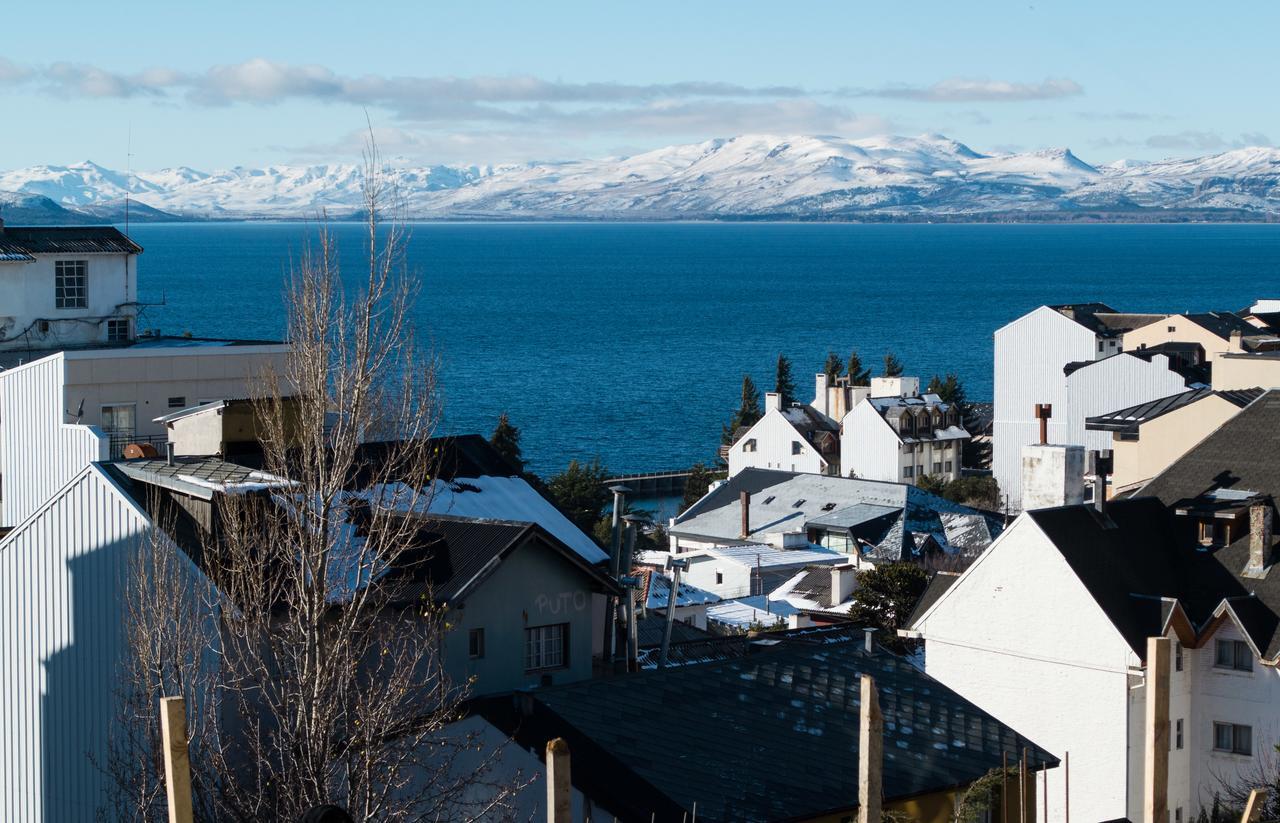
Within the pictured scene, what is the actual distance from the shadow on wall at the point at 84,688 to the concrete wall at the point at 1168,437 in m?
22.4

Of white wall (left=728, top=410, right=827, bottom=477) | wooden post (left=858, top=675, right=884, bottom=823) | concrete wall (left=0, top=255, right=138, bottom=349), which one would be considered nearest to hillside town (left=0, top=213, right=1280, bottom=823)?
wooden post (left=858, top=675, right=884, bottom=823)

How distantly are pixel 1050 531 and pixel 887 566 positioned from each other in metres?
13.6

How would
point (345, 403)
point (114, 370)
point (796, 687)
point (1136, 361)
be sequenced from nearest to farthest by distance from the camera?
point (345, 403) < point (796, 687) < point (114, 370) < point (1136, 361)

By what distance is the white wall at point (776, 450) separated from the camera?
79.9 metres

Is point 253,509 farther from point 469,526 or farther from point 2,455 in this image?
point 2,455

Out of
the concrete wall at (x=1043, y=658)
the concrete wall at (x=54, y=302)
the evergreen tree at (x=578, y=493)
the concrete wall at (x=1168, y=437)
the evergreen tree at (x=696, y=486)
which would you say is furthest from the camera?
the evergreen tree at (x=696, y=486)

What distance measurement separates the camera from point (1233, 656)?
26.0 metres

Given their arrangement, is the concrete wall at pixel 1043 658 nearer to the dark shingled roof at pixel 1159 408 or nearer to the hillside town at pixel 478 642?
the hillside town at pixel 478 642

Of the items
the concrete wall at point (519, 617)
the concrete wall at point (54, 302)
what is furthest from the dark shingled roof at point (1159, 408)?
the concrete wall at point (54, 302)

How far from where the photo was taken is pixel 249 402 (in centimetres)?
2480

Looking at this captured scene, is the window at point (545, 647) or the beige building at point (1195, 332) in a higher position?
the beige building at point (1195, 332)

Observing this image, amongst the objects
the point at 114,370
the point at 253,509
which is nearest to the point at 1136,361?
the point at 114,370

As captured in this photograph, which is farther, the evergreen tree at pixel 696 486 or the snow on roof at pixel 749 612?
the evergreen tree at pixel 696 486

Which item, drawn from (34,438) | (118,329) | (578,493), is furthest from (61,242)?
(578,493)
